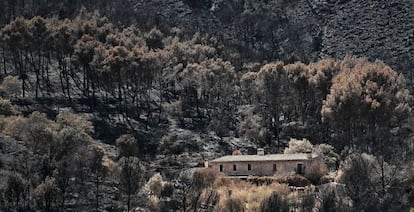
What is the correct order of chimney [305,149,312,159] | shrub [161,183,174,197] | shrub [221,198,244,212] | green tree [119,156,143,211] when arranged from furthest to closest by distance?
chimney [305,149,312,159] → shrub [161,183,174,197] → green tree [119,156,143,211] → shrub [221,198,244,212]

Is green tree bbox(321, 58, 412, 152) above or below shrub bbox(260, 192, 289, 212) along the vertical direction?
above

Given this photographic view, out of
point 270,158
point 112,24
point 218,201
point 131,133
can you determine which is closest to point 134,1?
point 112,24

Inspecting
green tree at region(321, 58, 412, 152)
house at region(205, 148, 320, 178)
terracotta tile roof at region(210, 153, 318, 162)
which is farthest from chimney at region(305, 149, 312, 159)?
green tree at region(321, 58, 412, 152)

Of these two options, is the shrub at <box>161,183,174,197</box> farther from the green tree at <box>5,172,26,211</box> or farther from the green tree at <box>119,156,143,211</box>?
the green tree at <box>5,172,26,211</box>

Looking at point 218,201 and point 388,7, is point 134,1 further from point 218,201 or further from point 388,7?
point 218,201

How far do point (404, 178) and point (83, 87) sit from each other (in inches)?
1955

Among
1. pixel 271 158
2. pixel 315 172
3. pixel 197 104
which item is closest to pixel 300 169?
pixel 315 172

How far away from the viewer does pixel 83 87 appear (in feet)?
321

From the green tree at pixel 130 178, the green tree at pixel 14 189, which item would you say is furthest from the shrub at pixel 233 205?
the green tree at pixel 14 189

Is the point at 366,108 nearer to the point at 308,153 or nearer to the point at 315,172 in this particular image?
the point at 308,153

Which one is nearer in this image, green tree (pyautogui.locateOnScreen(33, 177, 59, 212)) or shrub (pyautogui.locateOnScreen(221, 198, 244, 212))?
green tree (pyautogui.locateOnScreen(33, 177, 59, 212))

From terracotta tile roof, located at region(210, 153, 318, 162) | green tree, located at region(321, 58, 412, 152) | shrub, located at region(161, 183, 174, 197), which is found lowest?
shrub, located at region(161, 183, 174, 197)

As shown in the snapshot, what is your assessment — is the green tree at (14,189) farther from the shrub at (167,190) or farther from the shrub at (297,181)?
the shrub at (297,181)

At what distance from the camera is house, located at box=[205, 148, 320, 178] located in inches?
2827
